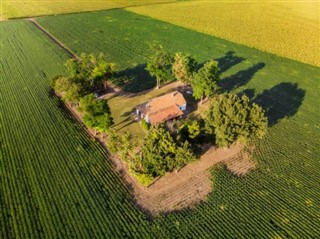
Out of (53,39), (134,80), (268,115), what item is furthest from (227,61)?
(53,39)

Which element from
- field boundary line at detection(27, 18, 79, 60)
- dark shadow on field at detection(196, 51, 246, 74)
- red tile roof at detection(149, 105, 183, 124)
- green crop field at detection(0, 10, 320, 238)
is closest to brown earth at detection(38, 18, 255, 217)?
green crop field at detection(0, 10, 320, 238)

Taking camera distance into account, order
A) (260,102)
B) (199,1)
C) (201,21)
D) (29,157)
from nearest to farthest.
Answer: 1. (29,157)
2. (260,102)
3. (201,21)
4. (199,1)

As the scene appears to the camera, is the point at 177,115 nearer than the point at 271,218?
No

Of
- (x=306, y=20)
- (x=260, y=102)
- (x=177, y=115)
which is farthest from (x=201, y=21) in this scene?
(x=177, y=115)

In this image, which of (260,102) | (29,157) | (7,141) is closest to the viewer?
(29,157)

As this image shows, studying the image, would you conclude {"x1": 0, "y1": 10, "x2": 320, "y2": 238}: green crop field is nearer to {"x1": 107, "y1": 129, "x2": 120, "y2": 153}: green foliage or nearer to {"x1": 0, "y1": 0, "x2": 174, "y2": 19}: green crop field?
{"x1": 107, "y1": 129, "x2": 120, "y2": 153}: green foliage

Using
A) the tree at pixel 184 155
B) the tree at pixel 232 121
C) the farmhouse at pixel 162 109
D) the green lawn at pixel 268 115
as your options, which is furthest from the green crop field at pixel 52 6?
the tree at pixel 184 155

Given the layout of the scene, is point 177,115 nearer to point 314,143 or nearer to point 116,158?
point 116,158
